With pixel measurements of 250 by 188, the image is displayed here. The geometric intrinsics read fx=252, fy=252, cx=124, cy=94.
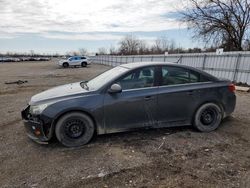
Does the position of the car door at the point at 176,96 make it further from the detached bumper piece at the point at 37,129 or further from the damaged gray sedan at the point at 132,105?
the detached bumper piece at the point at 37,129

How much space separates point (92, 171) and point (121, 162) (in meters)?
0.49

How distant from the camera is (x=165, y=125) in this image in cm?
499

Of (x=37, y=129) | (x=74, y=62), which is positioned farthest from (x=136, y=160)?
(x=74, y=62)

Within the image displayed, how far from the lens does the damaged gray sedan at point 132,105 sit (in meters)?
4.49

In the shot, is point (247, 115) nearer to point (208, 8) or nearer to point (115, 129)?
point (115, 129)

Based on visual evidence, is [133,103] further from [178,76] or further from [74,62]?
[74,62]

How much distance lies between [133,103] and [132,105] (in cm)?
4

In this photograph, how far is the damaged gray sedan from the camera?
177 inches

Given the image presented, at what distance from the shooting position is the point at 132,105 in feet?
15.4

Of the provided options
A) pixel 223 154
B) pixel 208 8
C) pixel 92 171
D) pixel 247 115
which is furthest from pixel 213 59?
pixel 208 8

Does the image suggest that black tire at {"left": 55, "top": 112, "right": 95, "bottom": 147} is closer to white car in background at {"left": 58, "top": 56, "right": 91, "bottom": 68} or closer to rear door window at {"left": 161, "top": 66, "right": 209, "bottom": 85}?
rear door window at {"left": 161, "top": 66, "right": 209, "bottom": 85}

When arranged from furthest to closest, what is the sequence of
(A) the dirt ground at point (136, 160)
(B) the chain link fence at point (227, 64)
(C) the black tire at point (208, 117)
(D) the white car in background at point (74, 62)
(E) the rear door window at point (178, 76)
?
(D) the white car in background at point (74, 62) < (B) the chain link fence at point (227, 64) < (C) the black tire at point (208, 117) < (E) the rear door window at point (178, 76) < (A) the dirt ground at point (136, 160)

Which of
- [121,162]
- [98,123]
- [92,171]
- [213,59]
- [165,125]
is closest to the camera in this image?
[92,171]

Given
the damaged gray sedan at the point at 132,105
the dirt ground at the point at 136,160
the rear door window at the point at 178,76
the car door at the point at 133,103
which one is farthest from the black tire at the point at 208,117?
the car door at the point at 133,103
